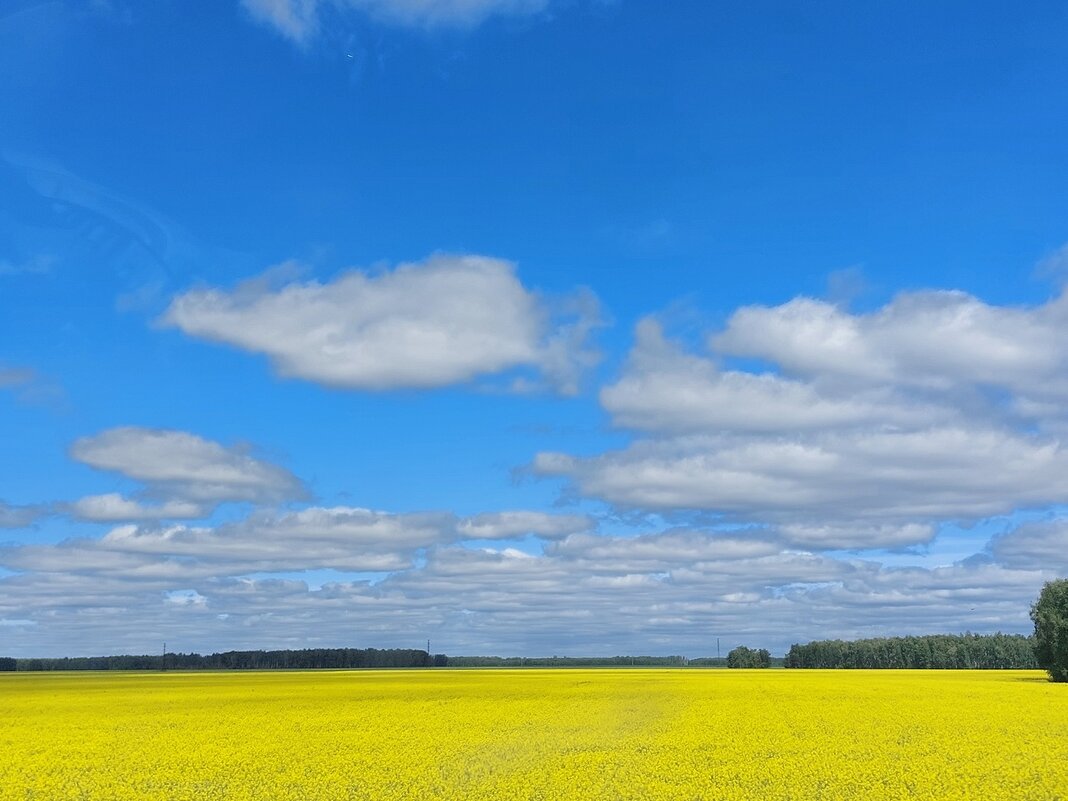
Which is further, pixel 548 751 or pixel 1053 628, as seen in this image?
pixel 1053 628

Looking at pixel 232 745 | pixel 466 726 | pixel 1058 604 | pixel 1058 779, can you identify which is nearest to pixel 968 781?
pixel 1058 779

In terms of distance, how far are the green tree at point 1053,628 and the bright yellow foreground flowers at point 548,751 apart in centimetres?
4724

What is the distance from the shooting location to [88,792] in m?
29.1

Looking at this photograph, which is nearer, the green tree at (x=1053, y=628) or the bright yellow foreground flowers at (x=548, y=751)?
the bright yellow foreground flowers at (x=548, y=751)

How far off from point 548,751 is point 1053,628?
8822 centimetres

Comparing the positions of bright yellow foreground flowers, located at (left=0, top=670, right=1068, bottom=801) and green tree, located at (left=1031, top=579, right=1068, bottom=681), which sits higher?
green tree, located at (left=1031, top=579, right=1068, bottom=681)

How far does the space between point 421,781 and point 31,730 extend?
2946cm

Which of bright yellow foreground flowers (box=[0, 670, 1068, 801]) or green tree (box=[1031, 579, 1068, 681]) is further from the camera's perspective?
green tree (box=[1031, 579, 1068, 681])

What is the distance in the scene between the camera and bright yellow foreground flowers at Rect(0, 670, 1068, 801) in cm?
2808

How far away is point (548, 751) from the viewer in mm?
36375

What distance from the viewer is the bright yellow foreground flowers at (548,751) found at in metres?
28.1

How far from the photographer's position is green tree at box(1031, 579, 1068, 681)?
335ft

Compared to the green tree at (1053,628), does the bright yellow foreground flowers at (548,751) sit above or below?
below

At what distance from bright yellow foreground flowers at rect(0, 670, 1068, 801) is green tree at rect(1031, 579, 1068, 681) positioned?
155 ft
